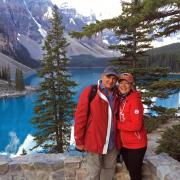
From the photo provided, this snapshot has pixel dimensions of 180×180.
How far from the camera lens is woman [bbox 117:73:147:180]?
19.6 ft

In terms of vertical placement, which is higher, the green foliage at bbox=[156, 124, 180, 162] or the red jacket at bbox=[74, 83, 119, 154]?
the red jacket at bbox=[74, 83, 119, 154]

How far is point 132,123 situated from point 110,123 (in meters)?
0.38

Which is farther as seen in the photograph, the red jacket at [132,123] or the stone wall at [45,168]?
the stone wall at [45,168]

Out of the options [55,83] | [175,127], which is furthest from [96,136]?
[55,83]

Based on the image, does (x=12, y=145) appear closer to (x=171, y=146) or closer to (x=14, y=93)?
(x=171, y=146)

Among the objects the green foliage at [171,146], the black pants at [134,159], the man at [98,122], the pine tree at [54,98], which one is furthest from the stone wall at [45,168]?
the pine tree at [54,98]

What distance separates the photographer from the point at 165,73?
20.5m

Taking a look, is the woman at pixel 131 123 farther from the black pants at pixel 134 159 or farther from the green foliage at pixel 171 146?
the green foliage at pixel 171 146

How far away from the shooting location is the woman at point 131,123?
19.6 feet

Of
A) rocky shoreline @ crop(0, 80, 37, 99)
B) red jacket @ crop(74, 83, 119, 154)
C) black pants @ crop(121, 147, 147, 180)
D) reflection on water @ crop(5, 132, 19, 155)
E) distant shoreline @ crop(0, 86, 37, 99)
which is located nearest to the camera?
red jacket @ crop(74, 83, 119, 154)

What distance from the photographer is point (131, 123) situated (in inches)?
236

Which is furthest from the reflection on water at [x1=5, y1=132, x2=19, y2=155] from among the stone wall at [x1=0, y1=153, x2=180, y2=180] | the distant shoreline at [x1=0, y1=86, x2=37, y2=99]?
the distant shoreline at [x1=0, y1=86, x2=37, y2=99]

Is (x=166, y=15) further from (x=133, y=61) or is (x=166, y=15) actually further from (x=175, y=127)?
(x=133, y=61)

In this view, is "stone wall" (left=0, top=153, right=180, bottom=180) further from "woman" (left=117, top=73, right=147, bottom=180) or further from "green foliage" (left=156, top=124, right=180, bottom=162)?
"woman" (left=117, top=73, right=147, bottom=180)
